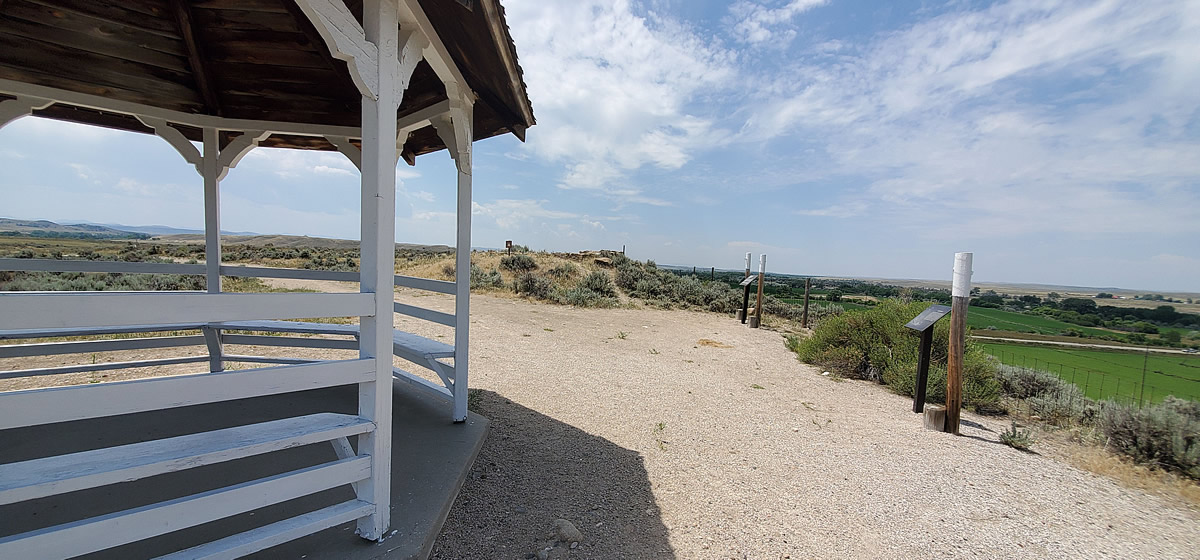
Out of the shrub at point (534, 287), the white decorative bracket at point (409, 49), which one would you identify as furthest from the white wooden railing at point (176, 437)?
the shrub at point (534, 287)

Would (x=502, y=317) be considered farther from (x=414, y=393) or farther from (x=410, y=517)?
(x=410, y=517)

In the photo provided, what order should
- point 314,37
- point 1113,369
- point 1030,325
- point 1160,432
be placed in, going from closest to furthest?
1. point 314,37
2. point 1160,432
3. point 1113,369
4. point 1030,325

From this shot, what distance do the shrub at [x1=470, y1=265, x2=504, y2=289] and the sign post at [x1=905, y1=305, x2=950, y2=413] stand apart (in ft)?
41.6

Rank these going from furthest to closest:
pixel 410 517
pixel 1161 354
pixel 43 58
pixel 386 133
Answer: pixel 1161 354
pixel 43 58
pixel 410 517
pixel 386 133

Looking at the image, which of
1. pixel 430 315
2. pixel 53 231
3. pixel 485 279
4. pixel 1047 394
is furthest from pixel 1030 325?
pixel 53 231

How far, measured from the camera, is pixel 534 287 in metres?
14.4

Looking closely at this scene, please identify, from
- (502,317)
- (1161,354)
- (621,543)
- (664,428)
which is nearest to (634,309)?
(502,317)

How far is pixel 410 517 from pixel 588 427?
2.15 metres

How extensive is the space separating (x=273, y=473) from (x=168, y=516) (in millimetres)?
1019

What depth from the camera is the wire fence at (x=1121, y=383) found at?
451 centimetres

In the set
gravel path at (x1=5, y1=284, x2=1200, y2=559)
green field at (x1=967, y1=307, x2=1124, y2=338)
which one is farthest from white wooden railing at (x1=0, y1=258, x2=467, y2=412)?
green field at (x1=967, y1=307, x2=1124, y2=338)

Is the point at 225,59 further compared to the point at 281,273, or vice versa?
the point at 281,273

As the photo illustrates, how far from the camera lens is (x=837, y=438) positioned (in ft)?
13.1

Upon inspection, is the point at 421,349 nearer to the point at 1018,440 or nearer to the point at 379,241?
the point at 379,241
